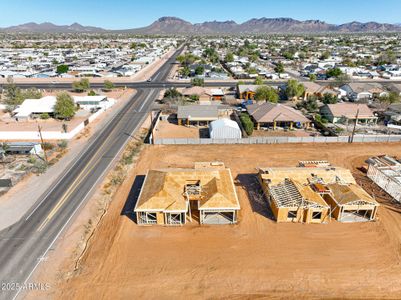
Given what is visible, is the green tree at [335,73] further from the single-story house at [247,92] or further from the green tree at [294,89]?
the single-story house at [247,92]

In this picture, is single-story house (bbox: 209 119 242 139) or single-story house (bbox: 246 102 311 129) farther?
single-story house (bbox: 246 102 311 129)

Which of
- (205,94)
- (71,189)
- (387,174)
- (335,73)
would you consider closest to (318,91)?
(205,94)

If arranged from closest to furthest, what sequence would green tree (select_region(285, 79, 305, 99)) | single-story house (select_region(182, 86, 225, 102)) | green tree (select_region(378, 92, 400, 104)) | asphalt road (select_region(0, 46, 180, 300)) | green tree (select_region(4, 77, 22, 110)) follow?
asphalt road (select_region(0, 46, 180, 300))
green tree (select_region(378, 92, 400, 104))
green tree (select_region(4, 77, 22, 110))
green tree (select_region(285, 79, 305, 99))
single-story house (select_region(182, 86, 225, 102))

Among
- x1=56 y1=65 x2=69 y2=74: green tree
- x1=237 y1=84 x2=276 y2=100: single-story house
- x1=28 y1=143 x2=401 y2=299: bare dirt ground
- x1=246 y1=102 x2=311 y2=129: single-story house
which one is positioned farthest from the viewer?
x1=56 y1=65 x2=69 y2=74: green tree

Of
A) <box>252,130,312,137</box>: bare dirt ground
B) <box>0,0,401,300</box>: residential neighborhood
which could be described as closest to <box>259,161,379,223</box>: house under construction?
<box>0,0,401,300</box>: residential neighborhood

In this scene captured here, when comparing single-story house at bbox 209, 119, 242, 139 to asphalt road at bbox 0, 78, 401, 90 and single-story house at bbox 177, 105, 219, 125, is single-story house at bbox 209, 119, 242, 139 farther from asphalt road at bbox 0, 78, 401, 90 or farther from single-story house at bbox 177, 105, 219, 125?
asphalt road at bbox 0, 78, 401, 90

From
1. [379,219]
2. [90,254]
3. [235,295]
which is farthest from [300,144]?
[90,254]
